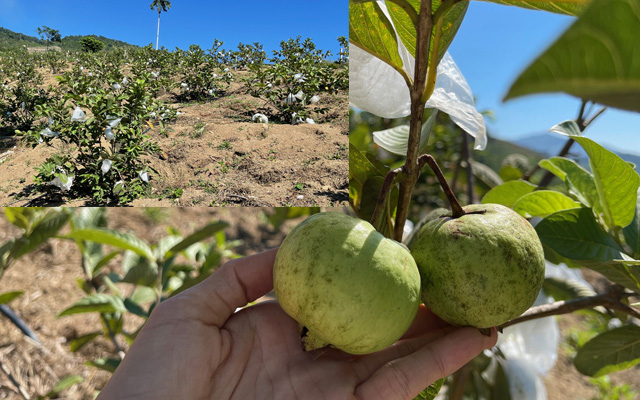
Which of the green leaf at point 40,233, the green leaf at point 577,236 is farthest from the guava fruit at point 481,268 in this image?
the green leaf at point 40,233

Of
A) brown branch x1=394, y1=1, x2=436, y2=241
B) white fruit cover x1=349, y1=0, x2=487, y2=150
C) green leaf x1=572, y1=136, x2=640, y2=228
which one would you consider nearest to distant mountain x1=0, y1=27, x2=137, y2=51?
white fruit cover x1=349, y1=0, x2=487, y2=150

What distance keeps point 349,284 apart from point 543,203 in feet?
2.03

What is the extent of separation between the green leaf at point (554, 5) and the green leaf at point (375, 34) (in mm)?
199

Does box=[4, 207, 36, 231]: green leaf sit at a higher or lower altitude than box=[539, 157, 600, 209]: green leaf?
lower

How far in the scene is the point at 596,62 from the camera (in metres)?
0.21

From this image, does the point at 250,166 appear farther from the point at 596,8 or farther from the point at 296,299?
the point at 596,8

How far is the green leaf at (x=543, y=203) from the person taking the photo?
92cm

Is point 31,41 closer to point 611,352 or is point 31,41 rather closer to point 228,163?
point 228,163

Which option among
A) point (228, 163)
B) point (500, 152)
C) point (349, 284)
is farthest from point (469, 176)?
point (228, 163)

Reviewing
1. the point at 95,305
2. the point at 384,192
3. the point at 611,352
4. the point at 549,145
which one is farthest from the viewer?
the point at 549,145

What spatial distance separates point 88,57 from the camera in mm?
4379

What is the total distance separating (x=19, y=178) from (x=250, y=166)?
2.12 m

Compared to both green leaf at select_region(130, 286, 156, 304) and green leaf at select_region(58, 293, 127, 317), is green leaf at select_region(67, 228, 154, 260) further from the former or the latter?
green leaf at select_region(130, 286, 156, 304)

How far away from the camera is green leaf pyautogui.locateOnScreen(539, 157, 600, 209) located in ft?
3.01
